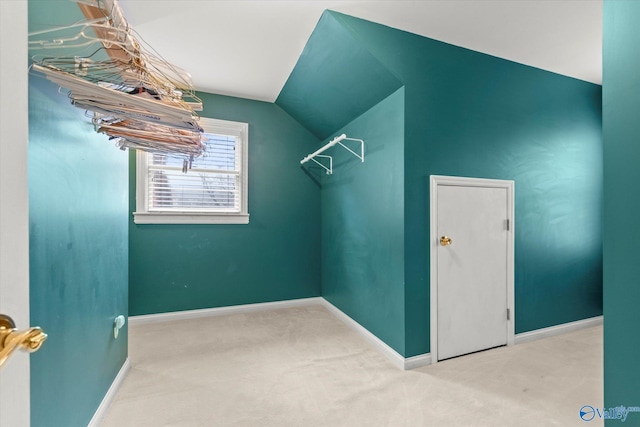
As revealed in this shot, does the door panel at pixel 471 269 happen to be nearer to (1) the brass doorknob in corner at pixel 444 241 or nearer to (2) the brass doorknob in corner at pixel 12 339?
(1) the brass doorknob in corner at pixel 444 241

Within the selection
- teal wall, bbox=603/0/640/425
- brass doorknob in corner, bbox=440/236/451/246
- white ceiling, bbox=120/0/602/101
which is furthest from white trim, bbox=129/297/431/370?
white ceiling, bbox=120/0/602/101

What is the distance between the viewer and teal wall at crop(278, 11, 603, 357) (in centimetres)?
213

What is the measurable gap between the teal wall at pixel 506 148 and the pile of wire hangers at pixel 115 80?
1.37 m

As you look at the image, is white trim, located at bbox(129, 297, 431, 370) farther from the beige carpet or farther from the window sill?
the window sill

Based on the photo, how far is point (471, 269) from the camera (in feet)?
7.61

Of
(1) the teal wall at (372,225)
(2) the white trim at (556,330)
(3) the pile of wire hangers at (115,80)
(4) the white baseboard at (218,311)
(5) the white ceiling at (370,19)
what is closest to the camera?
(3) the pile of wire hangers at (115,80)

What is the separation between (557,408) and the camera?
1.66m

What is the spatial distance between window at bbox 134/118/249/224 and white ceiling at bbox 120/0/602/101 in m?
0.89

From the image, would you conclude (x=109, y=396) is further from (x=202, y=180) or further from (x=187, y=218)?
(x=202, y=180)

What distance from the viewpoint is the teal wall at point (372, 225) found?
2191mm

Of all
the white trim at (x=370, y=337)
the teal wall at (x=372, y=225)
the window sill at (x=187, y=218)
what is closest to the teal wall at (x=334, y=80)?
the teal wall at (x=372, y=225)

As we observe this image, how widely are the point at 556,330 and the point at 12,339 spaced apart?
3727mm

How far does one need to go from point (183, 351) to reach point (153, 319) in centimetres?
94

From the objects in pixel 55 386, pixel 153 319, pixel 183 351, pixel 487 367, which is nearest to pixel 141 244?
pixel 153 319
